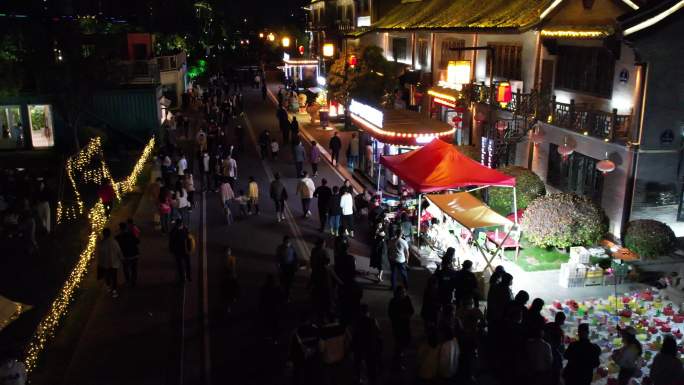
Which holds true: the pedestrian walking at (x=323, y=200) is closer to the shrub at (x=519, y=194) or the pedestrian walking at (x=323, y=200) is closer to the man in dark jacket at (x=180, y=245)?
the man in dark jacket at (x=180, y=245)

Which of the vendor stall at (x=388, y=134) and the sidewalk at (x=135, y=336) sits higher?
the vendor stall at (x=388, y=134)

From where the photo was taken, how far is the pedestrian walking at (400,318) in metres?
10.3

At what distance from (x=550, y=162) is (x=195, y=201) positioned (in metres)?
12.8

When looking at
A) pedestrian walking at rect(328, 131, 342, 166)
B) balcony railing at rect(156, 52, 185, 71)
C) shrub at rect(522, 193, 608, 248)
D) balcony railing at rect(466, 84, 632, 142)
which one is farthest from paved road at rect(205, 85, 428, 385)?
balcony railing at rect(156, 52, 185, 71)

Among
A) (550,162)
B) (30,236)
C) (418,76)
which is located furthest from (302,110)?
(30,236)

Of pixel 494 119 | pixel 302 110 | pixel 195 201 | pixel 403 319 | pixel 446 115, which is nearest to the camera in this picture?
pixel 403 319

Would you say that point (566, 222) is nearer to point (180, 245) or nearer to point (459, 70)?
point (459, 70)

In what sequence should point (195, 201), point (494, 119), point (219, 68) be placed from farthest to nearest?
point (219, 68)
point (494, 119)
point (195, 201)

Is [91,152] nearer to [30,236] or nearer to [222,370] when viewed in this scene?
[30,236]

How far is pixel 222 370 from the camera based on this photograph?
10.6m

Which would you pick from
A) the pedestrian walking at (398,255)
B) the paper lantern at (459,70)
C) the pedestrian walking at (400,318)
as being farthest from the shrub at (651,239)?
the paper lantern at (459,70)

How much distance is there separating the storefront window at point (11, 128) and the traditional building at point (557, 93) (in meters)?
22.6

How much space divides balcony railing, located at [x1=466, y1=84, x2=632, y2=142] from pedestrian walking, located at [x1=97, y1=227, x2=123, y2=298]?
43.3 feet

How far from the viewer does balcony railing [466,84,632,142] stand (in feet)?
53.2
